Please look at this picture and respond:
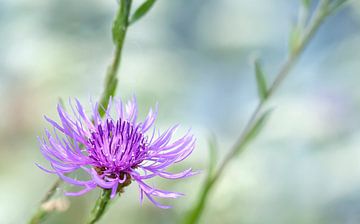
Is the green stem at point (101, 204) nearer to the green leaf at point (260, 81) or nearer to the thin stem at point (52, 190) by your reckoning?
the thin stem at point (52, 190)

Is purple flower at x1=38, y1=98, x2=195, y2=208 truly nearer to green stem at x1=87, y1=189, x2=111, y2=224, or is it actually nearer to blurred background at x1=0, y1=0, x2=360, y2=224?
green stem at x1=87, y1=189, x2=111, y2=224

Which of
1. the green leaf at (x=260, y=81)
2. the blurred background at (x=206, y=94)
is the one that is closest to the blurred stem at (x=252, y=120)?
the green leaf at (x=260, y=81)

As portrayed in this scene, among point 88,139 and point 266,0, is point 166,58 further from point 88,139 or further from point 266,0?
A: point 88,139

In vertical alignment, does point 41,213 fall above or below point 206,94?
Result: above

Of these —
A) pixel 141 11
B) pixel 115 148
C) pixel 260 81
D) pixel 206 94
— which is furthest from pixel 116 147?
pixel 206 94

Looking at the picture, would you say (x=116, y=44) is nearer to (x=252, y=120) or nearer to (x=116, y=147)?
(x=116, y=147)

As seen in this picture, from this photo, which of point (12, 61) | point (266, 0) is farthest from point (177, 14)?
point (12, 61)

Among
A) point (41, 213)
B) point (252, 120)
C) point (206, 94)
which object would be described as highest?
point (41, 213)
